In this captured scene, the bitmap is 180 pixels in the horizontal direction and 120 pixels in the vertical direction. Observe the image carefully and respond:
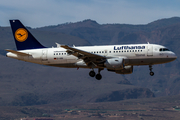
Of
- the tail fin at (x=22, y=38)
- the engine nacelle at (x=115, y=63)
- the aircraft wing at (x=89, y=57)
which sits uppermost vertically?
the tail fin at (x=22, y=38)

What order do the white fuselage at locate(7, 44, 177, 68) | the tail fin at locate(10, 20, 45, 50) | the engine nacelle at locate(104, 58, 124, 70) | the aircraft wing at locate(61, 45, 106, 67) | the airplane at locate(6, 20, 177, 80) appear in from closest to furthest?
the aircraft wing at locate(61, 45, 106, 67) → the engine nacelle at locate(104, 58, 124, 70) → the airplane at locate(6, 20, 177, 80) → the white fuselage at locate(7, 44, 177, 68) → the tail fin at locate(10, 20, 45, 50)

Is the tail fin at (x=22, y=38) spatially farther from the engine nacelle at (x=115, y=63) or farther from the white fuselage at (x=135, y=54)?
the engine nacelle at (x=115, y=63)

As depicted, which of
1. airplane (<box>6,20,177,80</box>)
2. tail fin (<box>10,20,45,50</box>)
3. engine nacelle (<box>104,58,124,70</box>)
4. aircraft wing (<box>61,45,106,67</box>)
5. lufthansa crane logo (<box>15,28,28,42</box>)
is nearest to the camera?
aircraft wing (<box>61,45,106,67</box>)

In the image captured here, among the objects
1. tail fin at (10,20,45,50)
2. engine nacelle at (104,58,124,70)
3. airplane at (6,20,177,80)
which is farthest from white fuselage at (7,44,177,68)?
tail fin at (10,20,45,50)

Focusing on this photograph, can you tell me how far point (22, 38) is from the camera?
72375 mm

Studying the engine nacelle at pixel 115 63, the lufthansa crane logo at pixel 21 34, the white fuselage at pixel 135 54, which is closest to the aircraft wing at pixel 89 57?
the white fuselage at pixel 135 54

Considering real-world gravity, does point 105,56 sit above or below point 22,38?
below

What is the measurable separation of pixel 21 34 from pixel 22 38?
3.26 ft

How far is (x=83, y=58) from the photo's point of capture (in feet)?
211

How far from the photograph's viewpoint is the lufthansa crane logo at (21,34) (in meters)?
72.3

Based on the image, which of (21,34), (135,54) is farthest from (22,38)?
(135,54)

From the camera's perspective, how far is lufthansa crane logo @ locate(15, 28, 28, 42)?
7230 cm

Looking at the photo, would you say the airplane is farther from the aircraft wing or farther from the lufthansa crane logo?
the lufthansa crane logo

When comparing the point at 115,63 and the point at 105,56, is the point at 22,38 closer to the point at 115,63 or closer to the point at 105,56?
the point at 105,56
